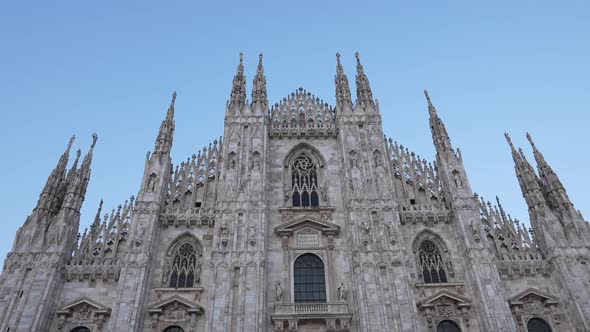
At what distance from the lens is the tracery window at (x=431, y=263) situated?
72.2 feet

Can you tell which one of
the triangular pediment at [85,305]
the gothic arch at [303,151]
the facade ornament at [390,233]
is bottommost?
the triangular pediment at [85,305]

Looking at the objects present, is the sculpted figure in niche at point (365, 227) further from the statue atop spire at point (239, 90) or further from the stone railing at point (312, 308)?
the statue atop spire at point (239, 90)

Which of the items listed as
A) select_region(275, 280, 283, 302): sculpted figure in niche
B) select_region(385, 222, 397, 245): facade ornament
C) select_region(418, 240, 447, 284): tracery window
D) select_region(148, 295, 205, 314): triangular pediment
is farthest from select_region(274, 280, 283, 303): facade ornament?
select_region(418, 240, 447, 284): tracery window

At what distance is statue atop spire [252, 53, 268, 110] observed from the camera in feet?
91.0

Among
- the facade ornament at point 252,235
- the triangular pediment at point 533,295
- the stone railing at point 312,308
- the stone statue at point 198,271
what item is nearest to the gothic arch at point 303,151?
the facade ornament at point 252,235

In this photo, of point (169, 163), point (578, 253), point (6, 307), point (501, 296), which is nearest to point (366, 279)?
point (501, 296)

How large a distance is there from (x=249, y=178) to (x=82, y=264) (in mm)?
8954

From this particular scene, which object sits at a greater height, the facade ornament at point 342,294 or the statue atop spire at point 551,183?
the statue atop spire at point 551,183

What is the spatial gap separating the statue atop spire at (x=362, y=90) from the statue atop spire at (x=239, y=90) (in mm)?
7155

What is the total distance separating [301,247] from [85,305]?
10.1 m

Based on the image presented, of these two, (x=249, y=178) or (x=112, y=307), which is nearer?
(x=112, y=307)

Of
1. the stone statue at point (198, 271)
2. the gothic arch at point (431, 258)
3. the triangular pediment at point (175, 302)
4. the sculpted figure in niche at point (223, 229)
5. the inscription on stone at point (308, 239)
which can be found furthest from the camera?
the inscription on stone at point (308, 239)

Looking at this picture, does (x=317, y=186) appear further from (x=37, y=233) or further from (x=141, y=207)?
(x=37, y=233)

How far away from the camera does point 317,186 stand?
25.3 meters
